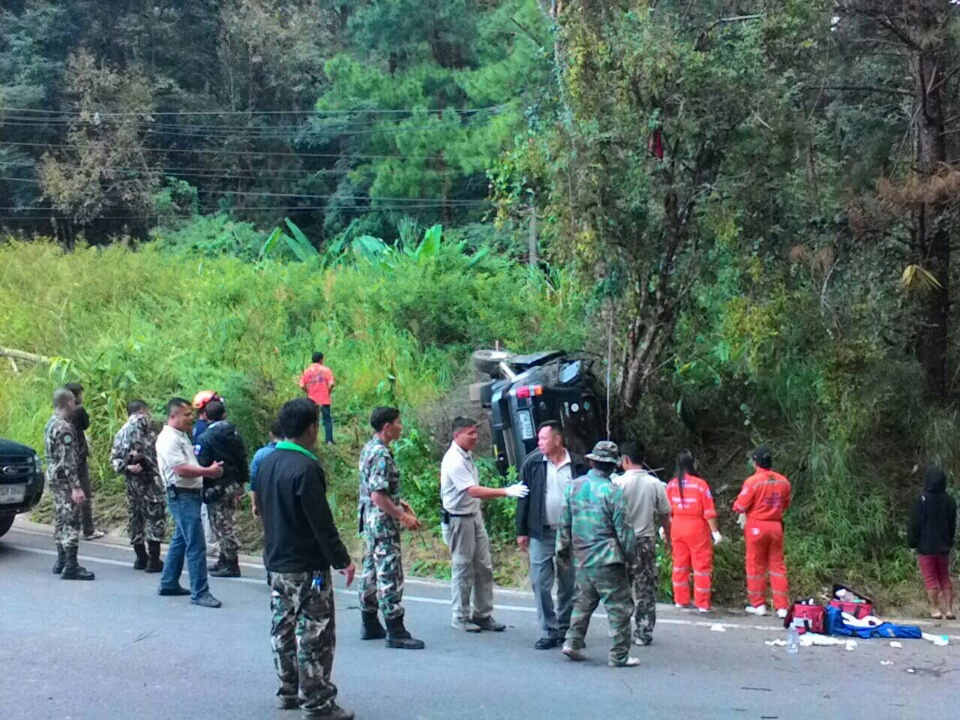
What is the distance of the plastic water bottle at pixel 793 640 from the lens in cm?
838

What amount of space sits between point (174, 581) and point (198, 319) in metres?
10.2

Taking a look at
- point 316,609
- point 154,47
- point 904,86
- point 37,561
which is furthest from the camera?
point 154,47

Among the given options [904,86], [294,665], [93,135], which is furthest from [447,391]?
[93,135]

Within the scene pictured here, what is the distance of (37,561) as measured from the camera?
1083 cm

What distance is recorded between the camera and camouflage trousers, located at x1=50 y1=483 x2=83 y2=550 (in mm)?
9902

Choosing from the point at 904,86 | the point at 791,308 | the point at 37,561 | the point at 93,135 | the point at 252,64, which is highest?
the point at 252,64

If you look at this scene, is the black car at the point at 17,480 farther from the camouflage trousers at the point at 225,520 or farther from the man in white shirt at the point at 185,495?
the man in white shirt at the point at 185,495

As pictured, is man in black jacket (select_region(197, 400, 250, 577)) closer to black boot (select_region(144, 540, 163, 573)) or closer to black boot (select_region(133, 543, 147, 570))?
black boot (select_region(144, 540, 163, 573))

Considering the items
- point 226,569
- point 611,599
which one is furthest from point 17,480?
point 611,599

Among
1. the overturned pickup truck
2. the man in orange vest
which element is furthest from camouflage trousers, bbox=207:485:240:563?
the man in orange vest

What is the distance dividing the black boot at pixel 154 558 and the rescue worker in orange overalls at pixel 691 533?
5.17 meters

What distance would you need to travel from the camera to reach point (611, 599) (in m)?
7.36

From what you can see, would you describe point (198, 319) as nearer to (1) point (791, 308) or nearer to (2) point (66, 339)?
(2) point (66, 339)

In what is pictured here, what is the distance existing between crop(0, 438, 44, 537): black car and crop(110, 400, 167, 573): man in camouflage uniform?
4.39 feet
